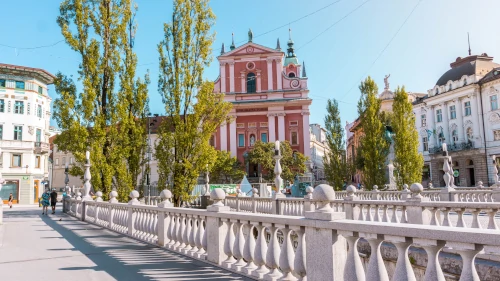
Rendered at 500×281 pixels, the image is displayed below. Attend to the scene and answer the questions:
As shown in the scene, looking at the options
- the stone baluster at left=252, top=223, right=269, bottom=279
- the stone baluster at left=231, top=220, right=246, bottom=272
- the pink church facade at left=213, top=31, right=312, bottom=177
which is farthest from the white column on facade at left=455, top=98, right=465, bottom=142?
the stone baluster at left=252, top=223, right=269, bottom=279

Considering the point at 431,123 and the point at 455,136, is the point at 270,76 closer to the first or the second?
the point at 431,123

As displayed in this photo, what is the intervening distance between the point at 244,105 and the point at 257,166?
26.2 ft

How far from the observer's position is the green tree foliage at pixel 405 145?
2862 cm

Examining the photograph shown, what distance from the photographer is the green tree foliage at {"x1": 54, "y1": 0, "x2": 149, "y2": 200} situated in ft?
58.1

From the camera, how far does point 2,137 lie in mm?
41062

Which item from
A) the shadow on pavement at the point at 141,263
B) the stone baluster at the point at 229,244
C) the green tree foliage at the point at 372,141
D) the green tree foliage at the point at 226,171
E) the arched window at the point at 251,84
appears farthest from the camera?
the arched window at the point at 251,84

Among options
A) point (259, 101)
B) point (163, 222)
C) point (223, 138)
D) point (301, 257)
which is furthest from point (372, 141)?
point (301, 257)

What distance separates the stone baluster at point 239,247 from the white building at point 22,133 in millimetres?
43737

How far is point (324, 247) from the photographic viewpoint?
3822 mm

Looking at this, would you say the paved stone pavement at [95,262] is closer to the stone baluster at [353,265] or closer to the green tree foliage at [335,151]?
the stone baluster at [353,265]

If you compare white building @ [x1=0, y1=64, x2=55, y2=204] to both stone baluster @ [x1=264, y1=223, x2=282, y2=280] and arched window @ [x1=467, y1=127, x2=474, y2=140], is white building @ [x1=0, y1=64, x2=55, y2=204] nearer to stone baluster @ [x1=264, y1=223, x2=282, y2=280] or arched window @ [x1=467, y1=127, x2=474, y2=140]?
stone baluster @ [x1=264, y1=223, x2=282, y2=280]

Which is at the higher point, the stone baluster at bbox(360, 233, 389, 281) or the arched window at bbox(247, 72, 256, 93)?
the arched window at bbox(247, 72, 256, 93)

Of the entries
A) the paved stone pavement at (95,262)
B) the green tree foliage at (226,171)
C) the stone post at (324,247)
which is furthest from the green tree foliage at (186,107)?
the green tree foliage at (226,171)

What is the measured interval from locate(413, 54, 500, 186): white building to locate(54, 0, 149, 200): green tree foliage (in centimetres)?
3603
